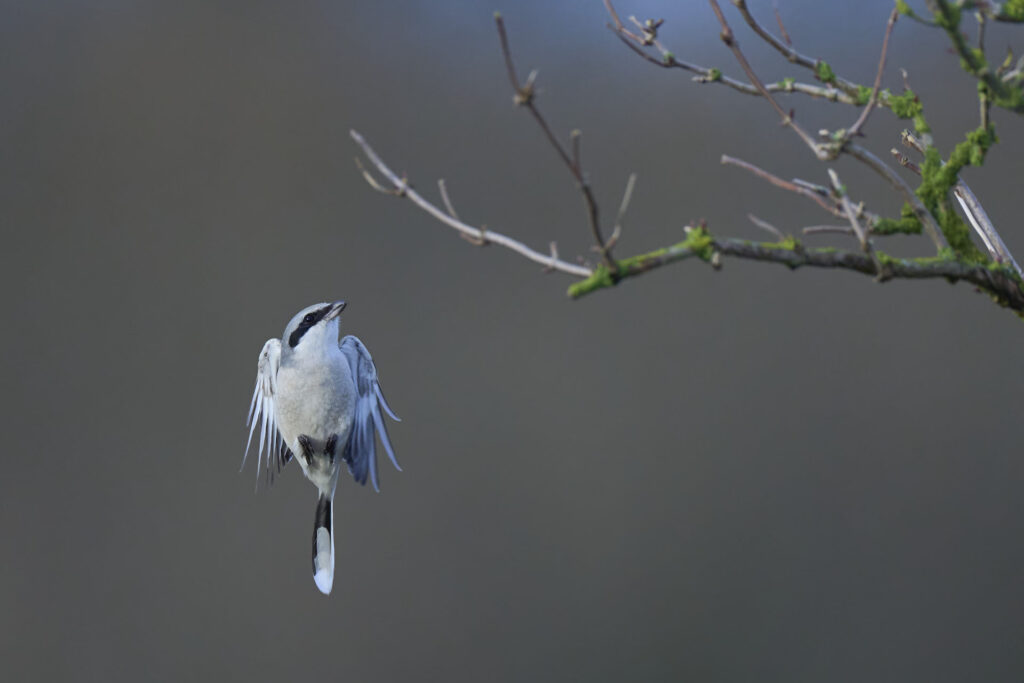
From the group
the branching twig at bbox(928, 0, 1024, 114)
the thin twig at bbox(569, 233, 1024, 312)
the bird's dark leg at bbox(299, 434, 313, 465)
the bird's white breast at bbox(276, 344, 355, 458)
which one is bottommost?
the bird's dark leg at bbox(299, 434, 313, 465)

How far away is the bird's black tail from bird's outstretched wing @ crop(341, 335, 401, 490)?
0.07 meters

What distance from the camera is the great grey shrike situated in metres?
1.10

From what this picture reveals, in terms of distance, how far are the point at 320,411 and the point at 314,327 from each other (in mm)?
104

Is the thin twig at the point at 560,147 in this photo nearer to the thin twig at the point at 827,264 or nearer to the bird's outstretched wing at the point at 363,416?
the thin twig at the point at 827,264

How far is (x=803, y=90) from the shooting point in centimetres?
106

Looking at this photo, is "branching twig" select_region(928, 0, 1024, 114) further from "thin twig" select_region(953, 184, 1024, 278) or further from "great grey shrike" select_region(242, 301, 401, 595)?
"great grey shrike" select_region(242, 301, 401, 595)

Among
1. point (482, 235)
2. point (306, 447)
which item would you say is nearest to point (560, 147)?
point (482, 235)

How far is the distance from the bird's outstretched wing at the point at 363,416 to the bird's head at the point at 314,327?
0.26ft

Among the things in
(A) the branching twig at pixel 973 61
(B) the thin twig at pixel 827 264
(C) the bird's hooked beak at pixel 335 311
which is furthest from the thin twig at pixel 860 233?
(C) the bird's hooked beak at pixel 335 311

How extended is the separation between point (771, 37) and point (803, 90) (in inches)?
3.5

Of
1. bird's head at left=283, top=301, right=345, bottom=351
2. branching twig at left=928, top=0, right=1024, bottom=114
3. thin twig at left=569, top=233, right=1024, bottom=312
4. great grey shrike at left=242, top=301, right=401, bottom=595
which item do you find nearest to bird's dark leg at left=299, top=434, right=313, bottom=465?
great grey shrike at left=242, top=301, right=401, bottom=595

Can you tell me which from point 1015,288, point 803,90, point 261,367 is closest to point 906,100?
point 803,90

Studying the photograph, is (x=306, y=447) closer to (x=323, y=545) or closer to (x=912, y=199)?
(x=323, y=545)

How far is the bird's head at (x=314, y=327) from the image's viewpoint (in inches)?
42.4
